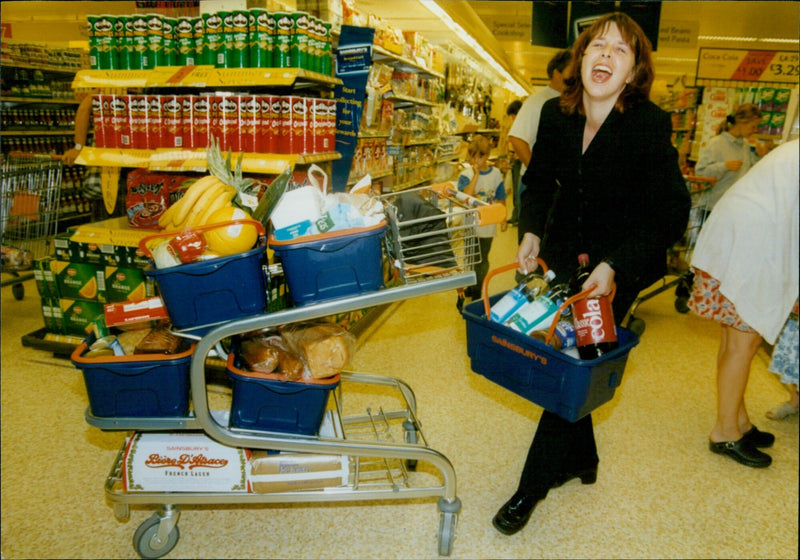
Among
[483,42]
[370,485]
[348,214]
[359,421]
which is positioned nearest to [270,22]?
[348,214]

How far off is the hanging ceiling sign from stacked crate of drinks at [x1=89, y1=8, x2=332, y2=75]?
27.4 ft

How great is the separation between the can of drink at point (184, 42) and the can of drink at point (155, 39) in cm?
8

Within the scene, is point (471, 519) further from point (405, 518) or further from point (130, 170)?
point (130, 170)

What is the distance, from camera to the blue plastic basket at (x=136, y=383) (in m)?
1.59

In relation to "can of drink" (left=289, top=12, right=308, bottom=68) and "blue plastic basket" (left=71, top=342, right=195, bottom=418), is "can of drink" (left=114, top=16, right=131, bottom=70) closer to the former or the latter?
"can of drink" (left=289, top=12, right=308, bottom=68)

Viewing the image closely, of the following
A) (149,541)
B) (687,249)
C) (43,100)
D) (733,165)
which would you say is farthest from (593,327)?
(43,100)

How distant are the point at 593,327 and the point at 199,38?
259 centimetres

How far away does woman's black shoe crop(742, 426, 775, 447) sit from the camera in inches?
99.3

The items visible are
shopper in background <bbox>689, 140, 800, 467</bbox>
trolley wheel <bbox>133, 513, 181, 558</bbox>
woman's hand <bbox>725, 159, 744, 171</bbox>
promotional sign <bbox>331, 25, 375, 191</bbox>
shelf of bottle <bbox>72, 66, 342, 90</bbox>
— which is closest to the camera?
trolley wheel <bbox>133, 513, 181, 558</bbox>

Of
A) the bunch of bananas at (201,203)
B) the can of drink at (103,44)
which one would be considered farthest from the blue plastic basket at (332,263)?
the can of drink at (103,44)

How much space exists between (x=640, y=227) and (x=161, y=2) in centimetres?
343

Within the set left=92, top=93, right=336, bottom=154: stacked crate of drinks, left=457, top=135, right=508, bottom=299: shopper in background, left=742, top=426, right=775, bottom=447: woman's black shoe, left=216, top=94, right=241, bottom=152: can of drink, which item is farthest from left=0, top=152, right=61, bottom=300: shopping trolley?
left=742, top=426, right=775, bottom=447: woman's black shoe

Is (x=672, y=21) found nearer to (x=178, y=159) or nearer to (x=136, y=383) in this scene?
(x=178, y=159)

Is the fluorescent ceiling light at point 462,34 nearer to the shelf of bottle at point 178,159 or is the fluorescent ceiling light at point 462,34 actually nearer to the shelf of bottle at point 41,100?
the shelf of bottle at point 178,159
